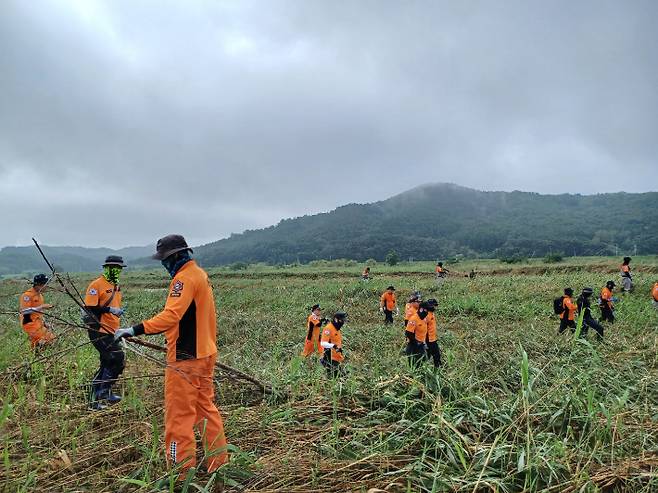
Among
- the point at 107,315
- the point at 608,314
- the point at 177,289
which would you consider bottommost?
the point at 608,314

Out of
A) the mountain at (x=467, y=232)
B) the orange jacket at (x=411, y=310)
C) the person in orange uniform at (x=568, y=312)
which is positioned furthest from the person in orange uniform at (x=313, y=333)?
the mountain at (x=467, y=232)

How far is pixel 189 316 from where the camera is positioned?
3191 mm

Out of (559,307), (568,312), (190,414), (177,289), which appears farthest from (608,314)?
(177,289)

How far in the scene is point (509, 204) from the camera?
19588cm

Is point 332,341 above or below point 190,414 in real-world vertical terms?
below

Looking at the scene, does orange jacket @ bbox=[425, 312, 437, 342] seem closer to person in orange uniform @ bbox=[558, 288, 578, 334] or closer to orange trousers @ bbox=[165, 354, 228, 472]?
person in orange uniform @ bbox=[558, 288, 578, 334]

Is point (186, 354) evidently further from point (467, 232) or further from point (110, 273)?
point (467, 232)

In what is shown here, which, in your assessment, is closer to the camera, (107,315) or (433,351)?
(107,315)

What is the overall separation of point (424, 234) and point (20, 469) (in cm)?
13990

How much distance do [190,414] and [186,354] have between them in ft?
1.51

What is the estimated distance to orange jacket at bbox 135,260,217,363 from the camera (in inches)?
121

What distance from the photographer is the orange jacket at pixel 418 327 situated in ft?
26.7

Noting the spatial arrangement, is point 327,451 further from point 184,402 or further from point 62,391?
point 62,391

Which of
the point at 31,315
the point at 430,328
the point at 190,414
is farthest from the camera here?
the point at 430,328
